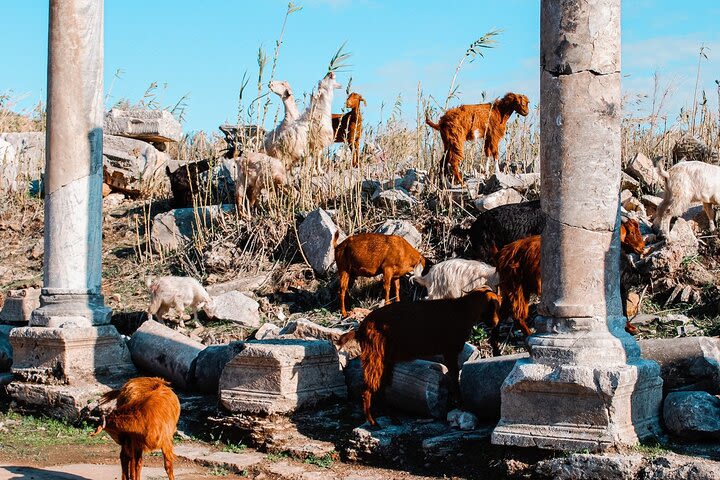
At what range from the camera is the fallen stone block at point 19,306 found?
11.0 m

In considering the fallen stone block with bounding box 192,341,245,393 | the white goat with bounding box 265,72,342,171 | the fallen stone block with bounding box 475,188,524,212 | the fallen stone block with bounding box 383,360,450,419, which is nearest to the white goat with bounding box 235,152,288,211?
the white goat with bounding box 265,72,342,171

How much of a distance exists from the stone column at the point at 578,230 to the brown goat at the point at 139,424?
6.91ft

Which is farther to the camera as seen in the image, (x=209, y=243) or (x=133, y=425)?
(x=209, y=243)

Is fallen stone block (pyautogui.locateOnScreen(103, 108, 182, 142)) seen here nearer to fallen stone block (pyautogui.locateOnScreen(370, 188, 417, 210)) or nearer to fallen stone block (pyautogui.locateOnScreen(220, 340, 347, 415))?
fallen stone block (pyautogui.locateOnScreen(370, 188, 417, 210))

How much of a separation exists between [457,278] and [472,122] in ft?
10.2

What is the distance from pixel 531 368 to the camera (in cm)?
585

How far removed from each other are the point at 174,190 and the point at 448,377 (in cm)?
884

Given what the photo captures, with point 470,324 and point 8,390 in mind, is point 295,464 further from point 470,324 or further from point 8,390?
point 8,390

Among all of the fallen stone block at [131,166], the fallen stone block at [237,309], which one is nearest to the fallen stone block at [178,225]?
the fallen stone block at [131,166]

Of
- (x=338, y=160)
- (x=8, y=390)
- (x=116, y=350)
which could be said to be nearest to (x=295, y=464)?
(x=116, y=350)

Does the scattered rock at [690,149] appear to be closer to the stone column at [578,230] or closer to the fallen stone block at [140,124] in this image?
the stone column at [578,230]

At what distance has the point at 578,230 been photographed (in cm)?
590

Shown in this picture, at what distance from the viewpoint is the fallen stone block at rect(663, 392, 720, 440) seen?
5.66 meters

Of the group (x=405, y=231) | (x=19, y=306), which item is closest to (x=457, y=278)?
(x=405, y=231)
